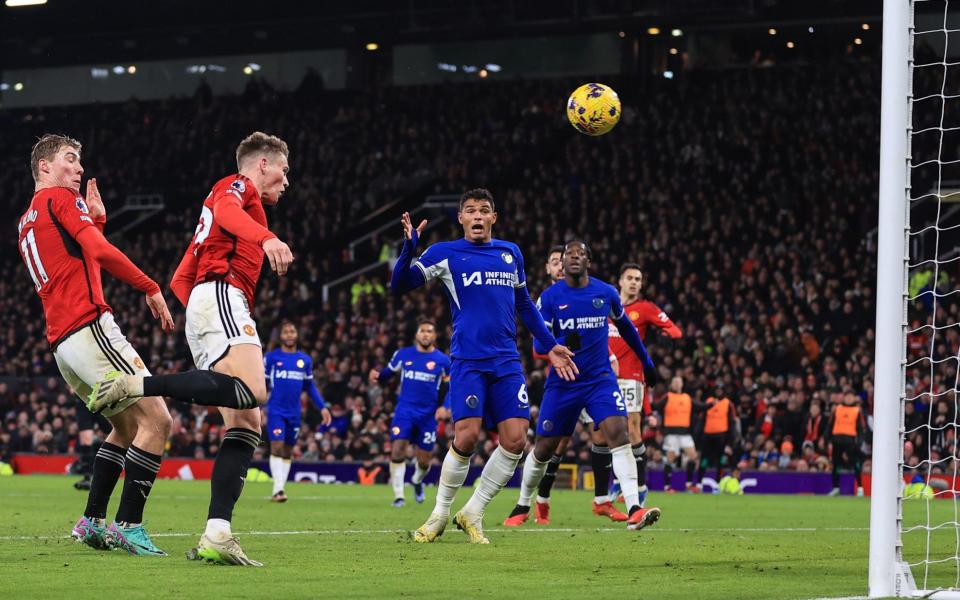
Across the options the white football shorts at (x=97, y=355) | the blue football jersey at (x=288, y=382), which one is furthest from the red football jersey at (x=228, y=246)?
the blue football jersey at (x=288, y=382)

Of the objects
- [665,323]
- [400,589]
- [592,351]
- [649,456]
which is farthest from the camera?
[649,456]

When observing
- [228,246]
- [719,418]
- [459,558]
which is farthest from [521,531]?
[719,418]

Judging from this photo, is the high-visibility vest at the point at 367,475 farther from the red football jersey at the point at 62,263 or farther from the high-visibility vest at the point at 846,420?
the red football jersey at the point at 62,263

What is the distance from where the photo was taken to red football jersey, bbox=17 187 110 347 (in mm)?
8109

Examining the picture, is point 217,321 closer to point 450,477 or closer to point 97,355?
point 97,355

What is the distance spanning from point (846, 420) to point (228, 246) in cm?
1708

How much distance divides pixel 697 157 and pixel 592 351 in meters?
23.4

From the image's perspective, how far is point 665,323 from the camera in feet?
47.2

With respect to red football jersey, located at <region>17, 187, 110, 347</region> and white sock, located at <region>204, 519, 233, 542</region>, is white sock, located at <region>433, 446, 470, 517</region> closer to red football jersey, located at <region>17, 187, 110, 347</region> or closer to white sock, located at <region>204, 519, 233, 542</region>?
white sock, located at <region>204, 519, 233, 542</region>

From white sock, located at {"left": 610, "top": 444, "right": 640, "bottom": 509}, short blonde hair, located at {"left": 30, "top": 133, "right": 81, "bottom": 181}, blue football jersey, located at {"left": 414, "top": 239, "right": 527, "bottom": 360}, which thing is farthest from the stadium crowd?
short blonde hair, located at {"left": 30, "top": 133, "right": 81, "bottom": 181}

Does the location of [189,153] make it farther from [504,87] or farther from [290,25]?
[504,87]

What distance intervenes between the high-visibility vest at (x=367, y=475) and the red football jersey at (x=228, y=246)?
1837 cm

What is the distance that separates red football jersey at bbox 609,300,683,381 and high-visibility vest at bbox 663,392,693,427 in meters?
8.56

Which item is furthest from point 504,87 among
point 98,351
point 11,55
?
point 98,351
